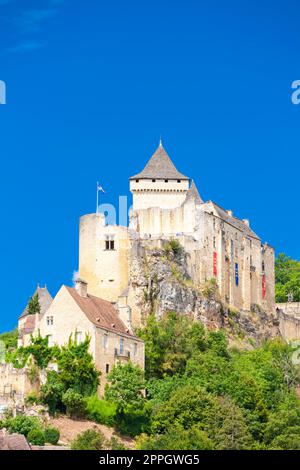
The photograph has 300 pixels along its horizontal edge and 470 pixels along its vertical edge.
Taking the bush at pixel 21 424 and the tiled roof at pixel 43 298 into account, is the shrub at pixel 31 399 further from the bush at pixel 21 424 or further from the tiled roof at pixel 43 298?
the tiled roof at pixel 43 298

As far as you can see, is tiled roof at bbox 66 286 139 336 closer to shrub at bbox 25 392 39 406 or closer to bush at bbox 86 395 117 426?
bush at bbox 86 395 117 426

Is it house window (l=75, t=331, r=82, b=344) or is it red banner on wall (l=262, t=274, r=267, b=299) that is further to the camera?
red banner on wall (l=262, t=274, r=267, b=299)

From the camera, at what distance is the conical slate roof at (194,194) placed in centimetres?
11131

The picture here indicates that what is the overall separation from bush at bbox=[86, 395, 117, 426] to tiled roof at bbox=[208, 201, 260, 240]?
28.9m

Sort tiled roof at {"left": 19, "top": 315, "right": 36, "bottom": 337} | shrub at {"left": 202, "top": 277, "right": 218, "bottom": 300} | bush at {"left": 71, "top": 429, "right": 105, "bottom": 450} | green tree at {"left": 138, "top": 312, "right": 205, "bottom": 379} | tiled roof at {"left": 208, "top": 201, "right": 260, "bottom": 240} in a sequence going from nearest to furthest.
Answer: bush at {"left": 71, "top": 429, "right": 105, "bottom": 450}
green tree at {"left": 138, "top": 312, "right": 205, "bottom": 379}
tiled roof at {"left": 19, "top": 315, "right": 36, "bottom": 337}
shrub at {"left": 202, "top": 277, "right": 218, "bottom": 300}
tiled roof at {"left": 208, "top": 201, "right": 260, "bottom": 240}

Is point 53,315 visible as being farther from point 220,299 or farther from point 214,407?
point 220,299

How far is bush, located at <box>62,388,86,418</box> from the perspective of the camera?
8525 centimetres

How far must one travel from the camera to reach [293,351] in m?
111

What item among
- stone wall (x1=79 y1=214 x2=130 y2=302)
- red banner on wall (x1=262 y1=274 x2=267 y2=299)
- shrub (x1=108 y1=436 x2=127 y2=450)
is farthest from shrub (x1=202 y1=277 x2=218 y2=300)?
Result: shrub (x1=108 y1=436 x2=127 y2=450)

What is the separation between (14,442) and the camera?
73.2 metres

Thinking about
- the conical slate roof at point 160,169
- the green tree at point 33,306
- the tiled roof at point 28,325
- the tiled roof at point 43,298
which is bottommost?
the tiled roof at point 28,325

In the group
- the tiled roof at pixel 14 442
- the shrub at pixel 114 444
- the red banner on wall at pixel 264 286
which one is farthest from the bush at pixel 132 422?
the red banner on wall at pixel 264 286

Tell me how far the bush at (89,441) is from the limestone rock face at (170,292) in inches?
A: 829

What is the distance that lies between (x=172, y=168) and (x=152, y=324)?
21421 mm
